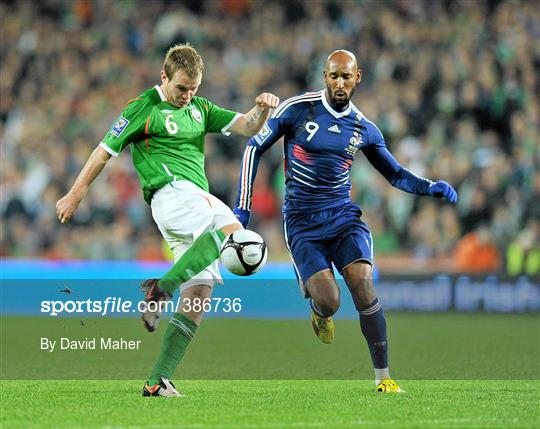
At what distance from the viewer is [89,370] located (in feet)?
33.7

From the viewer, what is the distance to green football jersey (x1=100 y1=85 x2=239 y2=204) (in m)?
8.20

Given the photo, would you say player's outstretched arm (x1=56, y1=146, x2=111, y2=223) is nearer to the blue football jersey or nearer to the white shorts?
the white shorts

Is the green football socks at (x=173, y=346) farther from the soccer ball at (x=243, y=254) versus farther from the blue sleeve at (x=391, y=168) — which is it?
the blue sleeve at (x=391, y=168)

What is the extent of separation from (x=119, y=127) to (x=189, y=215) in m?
0.79

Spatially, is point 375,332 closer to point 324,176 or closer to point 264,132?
point 324,176

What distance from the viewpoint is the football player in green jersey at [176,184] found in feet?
26.5

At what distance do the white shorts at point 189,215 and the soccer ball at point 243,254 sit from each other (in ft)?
0.95

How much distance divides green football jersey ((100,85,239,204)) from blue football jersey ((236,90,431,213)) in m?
0.66

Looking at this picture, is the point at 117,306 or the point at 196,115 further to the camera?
the point at 117,306

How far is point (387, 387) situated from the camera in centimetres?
855

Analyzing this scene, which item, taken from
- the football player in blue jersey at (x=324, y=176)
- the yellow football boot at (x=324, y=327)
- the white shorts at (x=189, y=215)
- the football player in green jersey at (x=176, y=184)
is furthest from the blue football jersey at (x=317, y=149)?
the yellow football boot at (x=324, y=327)

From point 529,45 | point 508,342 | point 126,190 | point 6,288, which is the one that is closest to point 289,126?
point 508,342

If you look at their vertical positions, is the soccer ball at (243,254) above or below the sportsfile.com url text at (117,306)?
above

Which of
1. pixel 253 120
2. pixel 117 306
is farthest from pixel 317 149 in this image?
pixel 117 306
